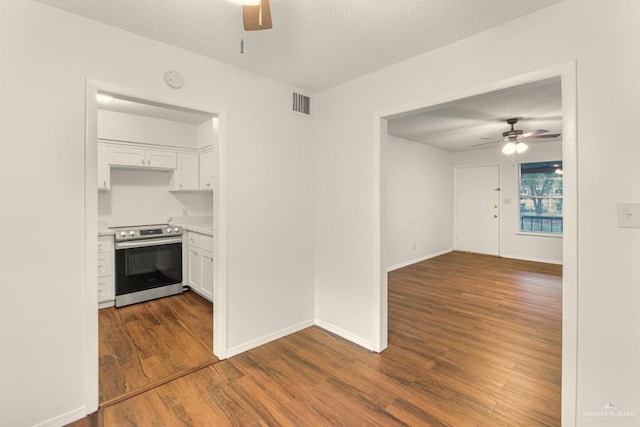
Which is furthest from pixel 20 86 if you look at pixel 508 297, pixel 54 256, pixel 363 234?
pixel 508 297

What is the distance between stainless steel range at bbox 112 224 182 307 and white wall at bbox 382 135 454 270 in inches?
141

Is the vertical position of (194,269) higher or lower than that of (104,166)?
lower

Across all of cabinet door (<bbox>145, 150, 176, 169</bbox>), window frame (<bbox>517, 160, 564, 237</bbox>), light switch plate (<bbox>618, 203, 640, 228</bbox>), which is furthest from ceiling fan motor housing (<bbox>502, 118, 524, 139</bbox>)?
cabinet door (<bbox>145, 150, 176, 169</bbox>)

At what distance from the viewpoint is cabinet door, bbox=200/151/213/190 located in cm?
445

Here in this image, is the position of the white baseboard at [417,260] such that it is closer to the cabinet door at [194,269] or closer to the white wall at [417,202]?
the white wall at [417,202]

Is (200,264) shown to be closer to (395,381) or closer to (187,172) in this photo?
(187,172)

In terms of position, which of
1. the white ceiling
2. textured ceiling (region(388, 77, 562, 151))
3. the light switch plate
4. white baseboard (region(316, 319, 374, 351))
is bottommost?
white baseboard (region(316, 319, 374, 351))

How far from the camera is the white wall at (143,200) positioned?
425 centimetres

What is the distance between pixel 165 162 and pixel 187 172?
350mm

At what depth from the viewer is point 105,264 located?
149 inches

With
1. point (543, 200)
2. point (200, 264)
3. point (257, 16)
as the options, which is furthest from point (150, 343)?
point (543, 200)

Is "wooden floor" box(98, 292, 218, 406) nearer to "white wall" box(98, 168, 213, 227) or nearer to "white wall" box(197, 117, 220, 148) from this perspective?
"white wall" box(98, 168, 213, 227)

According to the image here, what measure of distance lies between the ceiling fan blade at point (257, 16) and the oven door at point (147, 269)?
3573 mm

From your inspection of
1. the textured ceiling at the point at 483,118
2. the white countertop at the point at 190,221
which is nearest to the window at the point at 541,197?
the textured ceiling at the point at 483,118
